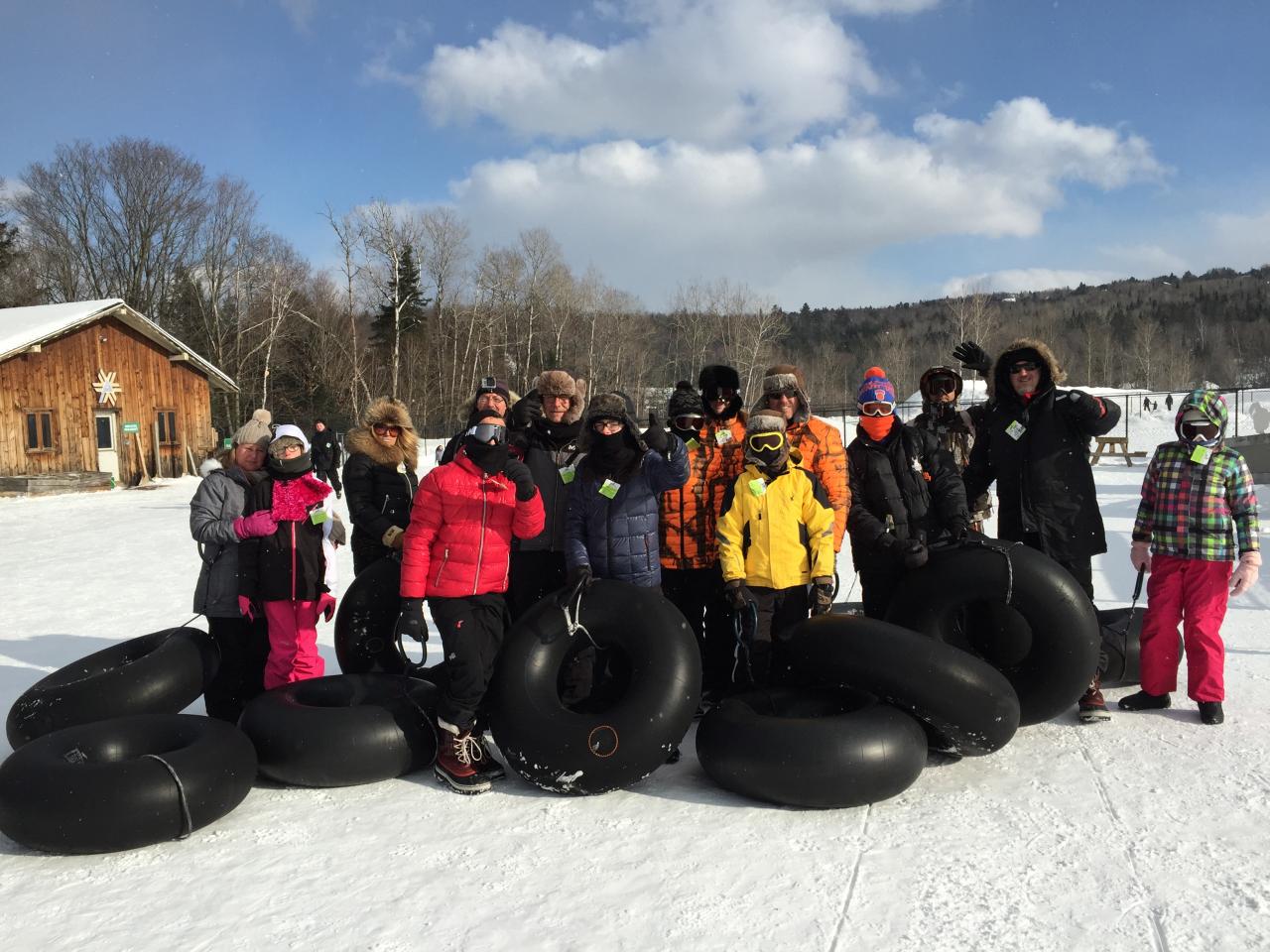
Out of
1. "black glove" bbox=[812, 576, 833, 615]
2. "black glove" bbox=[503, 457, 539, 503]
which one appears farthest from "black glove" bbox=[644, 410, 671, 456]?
"black glove" bbox=[812, 576, 833, 615]

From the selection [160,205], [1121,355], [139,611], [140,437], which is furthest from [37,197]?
[1121,355]

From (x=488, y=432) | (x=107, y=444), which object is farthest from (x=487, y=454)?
(x=107, y=444)

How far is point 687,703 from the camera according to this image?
3.76 meters

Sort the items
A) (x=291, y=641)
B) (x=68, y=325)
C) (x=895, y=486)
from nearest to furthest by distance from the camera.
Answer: (x=895, y=486) < (x=291, y=641) < (x=68, y=325)

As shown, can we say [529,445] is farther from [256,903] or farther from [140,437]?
[140,437]

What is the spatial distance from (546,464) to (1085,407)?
2.79 m

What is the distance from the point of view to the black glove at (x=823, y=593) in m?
4.12

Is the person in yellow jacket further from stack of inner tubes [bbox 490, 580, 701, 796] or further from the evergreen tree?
the evergreen tree

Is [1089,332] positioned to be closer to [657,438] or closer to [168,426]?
[168,426]

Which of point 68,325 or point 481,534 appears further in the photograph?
point 68,325

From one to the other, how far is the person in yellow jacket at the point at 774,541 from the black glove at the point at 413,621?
1417 mm

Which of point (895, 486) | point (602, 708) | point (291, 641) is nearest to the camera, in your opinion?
point (602, 708)

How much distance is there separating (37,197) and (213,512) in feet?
167

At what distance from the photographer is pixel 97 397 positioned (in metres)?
23.1
